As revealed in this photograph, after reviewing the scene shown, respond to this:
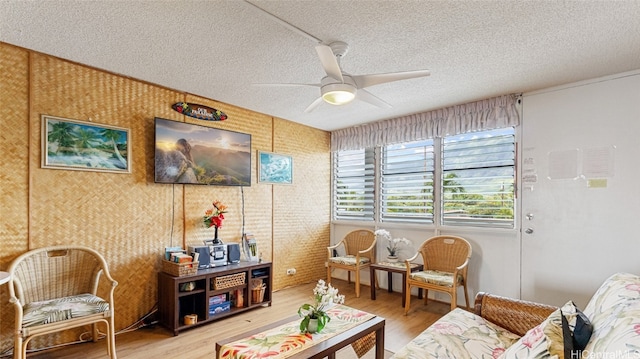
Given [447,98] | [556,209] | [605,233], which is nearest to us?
[605,233]

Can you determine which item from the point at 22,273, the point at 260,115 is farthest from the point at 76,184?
the point at 260,115

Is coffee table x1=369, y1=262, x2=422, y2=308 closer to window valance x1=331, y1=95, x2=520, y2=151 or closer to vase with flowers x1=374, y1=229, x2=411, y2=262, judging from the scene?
vase with flowers x1=374, y1=229, x2=411, y2=262

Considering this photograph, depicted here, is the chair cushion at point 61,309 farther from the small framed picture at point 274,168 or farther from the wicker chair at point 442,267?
the wicker chair at point 442,267

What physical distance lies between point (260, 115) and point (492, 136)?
298 cm

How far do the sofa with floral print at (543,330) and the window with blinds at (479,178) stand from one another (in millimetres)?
1719

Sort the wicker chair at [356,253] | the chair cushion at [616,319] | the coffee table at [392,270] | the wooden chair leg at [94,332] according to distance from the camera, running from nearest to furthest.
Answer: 1. the chair cushion at [616,319]
2. the wooden chair leg at [94,332]
3. the coffee table at [392,270]
4. the wicker chair at [356,253]

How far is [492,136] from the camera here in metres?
3.82

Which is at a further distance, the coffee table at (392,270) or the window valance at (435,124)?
the coffee table at (392,270)

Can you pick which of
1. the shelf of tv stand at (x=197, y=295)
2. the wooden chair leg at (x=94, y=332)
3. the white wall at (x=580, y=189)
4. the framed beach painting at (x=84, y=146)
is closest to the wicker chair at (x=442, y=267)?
the white wall at (x=580, y=189)

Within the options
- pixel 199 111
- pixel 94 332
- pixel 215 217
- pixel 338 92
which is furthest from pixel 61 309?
pixel 338 92

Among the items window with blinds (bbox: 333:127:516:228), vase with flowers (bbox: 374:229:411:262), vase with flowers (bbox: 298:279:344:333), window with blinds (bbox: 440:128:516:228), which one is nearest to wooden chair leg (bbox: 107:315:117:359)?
vase with flowers (bbox: 298:279:344:333)

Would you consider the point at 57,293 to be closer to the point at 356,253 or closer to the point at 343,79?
the point at 343,79

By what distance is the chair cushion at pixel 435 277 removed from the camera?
11.1 feet

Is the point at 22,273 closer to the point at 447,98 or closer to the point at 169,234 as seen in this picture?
the point at 169,234
